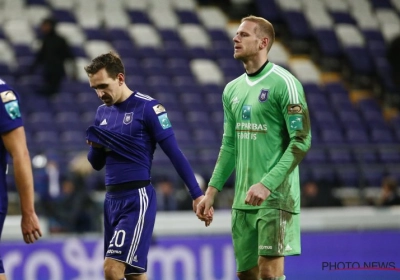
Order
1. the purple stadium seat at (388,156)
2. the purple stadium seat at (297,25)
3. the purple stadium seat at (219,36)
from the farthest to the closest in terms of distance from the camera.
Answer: the purple stadium seat at (297,25) → the purple stadium seat at (219,36) → the purple stadium seat at (388,156)

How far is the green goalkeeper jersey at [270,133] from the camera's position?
18.8 ft

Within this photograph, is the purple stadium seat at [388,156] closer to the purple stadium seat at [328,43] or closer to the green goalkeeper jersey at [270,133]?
the purple stadium seat at [328,43]

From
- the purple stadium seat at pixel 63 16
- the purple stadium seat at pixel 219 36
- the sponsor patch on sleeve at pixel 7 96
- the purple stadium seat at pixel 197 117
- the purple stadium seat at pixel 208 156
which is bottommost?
the sponsor patch on sleeve at pixel 7 96

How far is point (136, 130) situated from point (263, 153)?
0.91 m

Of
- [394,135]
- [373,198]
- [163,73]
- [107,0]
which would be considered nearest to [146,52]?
[163,73]

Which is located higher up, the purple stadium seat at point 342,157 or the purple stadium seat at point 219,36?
the purple stadium seat at point 219,36

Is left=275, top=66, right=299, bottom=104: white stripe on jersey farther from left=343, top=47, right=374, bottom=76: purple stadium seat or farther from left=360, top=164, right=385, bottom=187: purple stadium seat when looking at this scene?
left=343, top=47, right=374, bottom=76: purple stadium seat

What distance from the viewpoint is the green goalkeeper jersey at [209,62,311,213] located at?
573 cm

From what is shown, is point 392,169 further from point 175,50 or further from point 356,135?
point 175,50

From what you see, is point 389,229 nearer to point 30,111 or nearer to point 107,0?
point 30,111

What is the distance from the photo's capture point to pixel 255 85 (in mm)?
6020

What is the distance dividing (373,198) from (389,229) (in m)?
0.90

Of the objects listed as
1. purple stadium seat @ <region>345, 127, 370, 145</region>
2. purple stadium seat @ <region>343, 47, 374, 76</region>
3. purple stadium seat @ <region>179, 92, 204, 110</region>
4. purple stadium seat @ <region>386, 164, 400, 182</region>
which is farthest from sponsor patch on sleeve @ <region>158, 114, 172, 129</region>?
purple stadium seat @ <region>343, 47, 374, 76</region>

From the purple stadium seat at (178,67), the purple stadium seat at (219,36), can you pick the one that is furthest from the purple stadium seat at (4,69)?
the purple stadium seat at (219,36)
